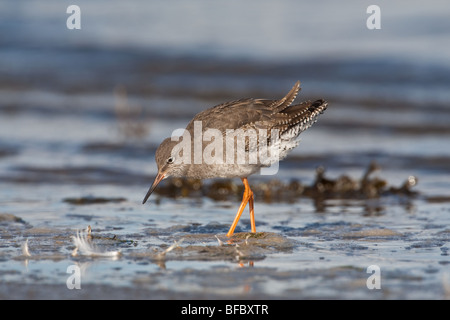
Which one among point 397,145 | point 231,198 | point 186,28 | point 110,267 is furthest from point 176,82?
point 110,267

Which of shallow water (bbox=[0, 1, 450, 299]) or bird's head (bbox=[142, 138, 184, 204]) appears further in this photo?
bird's head (bbox=[142, 138, 184, 204])

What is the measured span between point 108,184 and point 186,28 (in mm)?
11617

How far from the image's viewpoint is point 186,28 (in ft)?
68.4

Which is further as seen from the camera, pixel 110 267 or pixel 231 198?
pixel 231 198

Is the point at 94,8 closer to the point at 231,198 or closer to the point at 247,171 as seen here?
the point at 231,198

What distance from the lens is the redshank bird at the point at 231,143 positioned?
7.61 meters

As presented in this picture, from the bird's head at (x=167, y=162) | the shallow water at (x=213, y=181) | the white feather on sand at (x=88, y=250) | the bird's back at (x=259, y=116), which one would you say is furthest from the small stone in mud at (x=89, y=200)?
the white feather on sand at (x=88, y=250)

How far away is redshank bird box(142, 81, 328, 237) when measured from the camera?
7.61m

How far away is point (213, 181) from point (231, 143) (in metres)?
2.40

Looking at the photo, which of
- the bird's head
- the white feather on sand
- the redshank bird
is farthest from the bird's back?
the white feather on sand

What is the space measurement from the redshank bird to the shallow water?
634 millimetres

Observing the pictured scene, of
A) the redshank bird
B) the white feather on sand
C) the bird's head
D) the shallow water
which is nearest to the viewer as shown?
the shallow water

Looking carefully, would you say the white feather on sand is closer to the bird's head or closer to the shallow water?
the shallow water

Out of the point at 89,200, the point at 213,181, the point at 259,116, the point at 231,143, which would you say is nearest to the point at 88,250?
the point at 231,143
